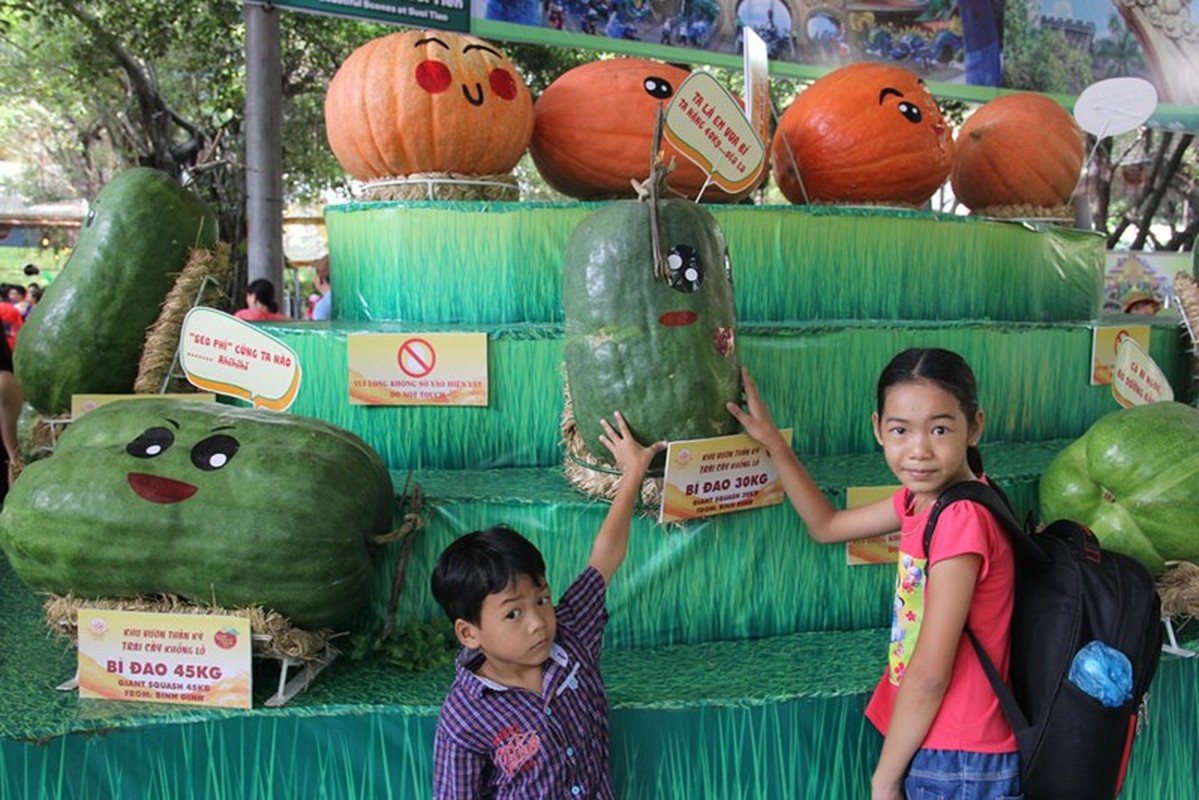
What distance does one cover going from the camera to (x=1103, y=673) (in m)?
1.38

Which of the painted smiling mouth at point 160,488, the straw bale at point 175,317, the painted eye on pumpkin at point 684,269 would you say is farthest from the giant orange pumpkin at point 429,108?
the painted smiling mouth at point 160,488

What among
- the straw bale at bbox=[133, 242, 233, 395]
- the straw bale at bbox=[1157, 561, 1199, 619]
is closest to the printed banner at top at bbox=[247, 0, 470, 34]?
the straw bale at bbox=[133, 242, 233, 395]

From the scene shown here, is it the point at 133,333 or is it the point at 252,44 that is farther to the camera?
the point at 252,44

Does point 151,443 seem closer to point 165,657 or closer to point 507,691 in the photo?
point 165,657

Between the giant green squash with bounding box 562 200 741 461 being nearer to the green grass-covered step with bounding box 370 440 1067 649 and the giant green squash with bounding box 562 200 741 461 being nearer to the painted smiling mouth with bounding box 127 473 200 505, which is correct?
the green grass-covered step with bounding box 370 440 1067 649

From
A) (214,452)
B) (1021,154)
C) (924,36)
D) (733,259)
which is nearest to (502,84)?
(733,259)

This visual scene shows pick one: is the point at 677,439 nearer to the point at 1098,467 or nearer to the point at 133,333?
the point at 1098,467

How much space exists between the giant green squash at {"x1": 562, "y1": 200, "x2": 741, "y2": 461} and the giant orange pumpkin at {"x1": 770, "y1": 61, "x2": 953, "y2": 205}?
105cm

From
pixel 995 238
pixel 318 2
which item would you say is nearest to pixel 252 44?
pixel 318 2

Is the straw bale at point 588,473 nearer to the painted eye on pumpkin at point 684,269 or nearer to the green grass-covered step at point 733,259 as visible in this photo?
the painted eye on pumpkin at point 684,269

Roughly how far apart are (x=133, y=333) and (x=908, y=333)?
1.91 metres

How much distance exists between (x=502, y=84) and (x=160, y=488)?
1447 millimetres

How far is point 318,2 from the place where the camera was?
4.89 m

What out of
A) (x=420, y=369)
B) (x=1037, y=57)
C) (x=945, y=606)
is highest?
(x=1037, y=57)
